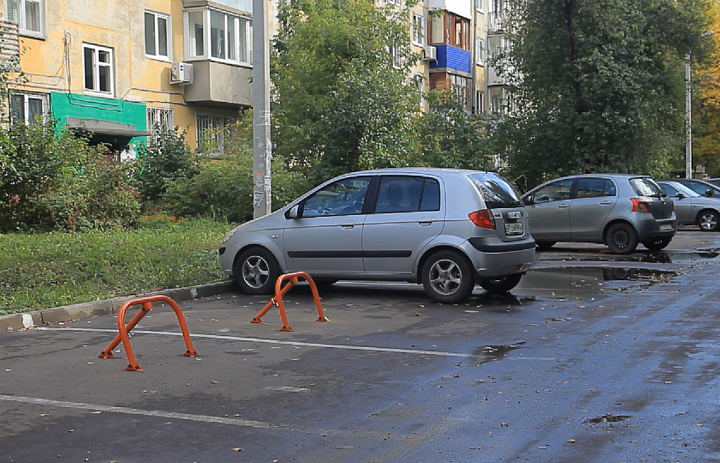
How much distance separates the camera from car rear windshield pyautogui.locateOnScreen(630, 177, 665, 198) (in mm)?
19438

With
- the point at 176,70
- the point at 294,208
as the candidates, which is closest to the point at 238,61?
the point at 176,70

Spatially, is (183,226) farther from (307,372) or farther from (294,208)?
(307,372)

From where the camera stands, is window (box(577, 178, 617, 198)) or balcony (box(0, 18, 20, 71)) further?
balcony (box(0, 18, 20, 71))

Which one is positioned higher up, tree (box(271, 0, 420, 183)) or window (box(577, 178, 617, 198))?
tree (box(271, 0, 420, 183))

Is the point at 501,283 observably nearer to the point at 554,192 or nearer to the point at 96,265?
the point at 96,265

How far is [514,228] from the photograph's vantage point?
12.3 m

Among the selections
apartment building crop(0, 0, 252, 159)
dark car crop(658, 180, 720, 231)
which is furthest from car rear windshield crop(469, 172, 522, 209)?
dark car crop(658, 180, 720, 231)

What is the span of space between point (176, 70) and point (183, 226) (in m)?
11.0

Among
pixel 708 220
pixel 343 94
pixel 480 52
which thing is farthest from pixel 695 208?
pixel 480 52

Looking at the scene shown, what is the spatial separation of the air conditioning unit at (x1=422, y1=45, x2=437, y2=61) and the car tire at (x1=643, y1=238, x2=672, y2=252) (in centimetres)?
2719

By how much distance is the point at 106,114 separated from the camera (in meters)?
28.3

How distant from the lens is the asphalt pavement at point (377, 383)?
554cm

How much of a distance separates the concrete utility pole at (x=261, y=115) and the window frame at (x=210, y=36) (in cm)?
1549

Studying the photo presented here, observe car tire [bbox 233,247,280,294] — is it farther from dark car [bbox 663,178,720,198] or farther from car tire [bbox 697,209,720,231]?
dark car [bbox 663,178,720,198]
